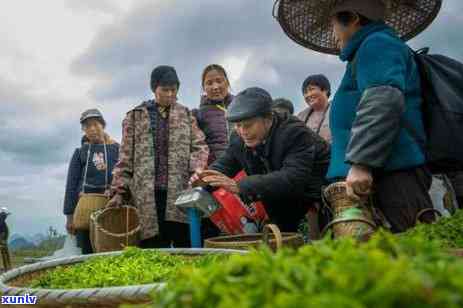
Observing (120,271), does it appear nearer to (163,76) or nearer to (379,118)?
(379,118)

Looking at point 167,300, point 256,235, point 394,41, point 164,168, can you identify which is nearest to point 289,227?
point 256,235

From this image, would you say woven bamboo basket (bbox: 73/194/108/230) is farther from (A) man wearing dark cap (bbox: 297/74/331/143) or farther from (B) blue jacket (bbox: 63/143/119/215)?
(A) man wearing dark cap (bbox: 297/74/331/143)

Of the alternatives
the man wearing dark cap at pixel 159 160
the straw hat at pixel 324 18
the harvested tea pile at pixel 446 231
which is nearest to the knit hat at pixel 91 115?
the man wearing dark cap at pixel 159 160

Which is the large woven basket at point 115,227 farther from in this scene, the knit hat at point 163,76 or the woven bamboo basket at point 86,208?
the knit hat at point 163,76

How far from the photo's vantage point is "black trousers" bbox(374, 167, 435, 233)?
7.55 feet

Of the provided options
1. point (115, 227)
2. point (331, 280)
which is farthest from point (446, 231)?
point (115, 227)

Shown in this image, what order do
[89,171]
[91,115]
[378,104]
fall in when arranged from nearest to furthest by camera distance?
[378,104] < [89,171] < [91,115]

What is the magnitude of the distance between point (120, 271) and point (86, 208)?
3.45 metres

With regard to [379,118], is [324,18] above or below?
above

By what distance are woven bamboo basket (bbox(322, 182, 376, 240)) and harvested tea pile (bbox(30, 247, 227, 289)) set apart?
487 millimetres

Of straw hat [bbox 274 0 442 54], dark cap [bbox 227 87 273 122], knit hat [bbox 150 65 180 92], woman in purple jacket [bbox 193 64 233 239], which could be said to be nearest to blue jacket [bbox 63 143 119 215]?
woman in purple jacket [bbox 193 64 233 239]

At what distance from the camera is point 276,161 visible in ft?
12.1

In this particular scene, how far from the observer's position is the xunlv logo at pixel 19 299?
169 cm

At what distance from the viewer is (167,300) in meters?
0.83
